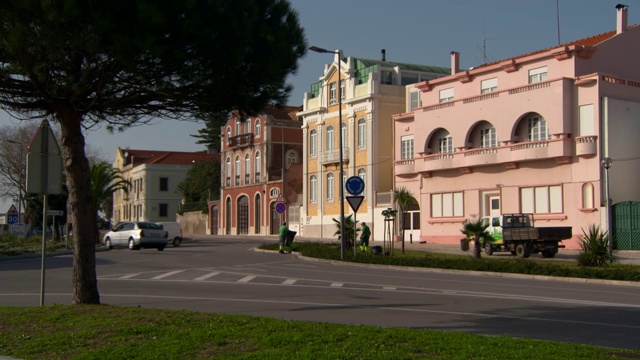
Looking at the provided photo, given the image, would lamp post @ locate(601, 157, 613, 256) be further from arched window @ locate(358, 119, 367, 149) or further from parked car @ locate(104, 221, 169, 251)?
parked car @ locate(104, 221, 169, 251)

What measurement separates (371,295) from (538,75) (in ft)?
89.8

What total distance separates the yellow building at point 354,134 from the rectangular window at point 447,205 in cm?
466

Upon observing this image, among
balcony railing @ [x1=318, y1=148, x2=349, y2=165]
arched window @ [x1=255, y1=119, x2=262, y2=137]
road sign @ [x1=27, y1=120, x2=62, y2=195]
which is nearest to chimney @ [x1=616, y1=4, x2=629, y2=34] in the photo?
balcony railing @ [x1=318, y1=148, x2=349, y2=165]

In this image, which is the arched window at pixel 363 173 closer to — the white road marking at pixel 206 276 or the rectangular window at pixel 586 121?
the rectangular window at pixel 586 121

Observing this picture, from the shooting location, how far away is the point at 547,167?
40812mm

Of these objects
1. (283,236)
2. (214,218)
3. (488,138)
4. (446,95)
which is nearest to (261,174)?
(214,218)

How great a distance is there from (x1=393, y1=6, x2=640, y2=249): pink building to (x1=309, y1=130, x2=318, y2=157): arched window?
12743 mm

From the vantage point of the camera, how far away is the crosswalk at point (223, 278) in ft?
68.1

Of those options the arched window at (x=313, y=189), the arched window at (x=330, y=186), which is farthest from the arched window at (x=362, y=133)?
the arched window at (x=313, y=189)

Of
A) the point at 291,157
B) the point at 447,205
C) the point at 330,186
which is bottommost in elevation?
the point at 447,205

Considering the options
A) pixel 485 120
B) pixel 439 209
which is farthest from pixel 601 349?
pixel 439 209

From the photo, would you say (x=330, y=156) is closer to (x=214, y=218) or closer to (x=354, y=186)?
(x=214, y=218)

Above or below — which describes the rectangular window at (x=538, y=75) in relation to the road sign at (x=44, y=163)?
above

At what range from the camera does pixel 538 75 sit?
41.8 m
